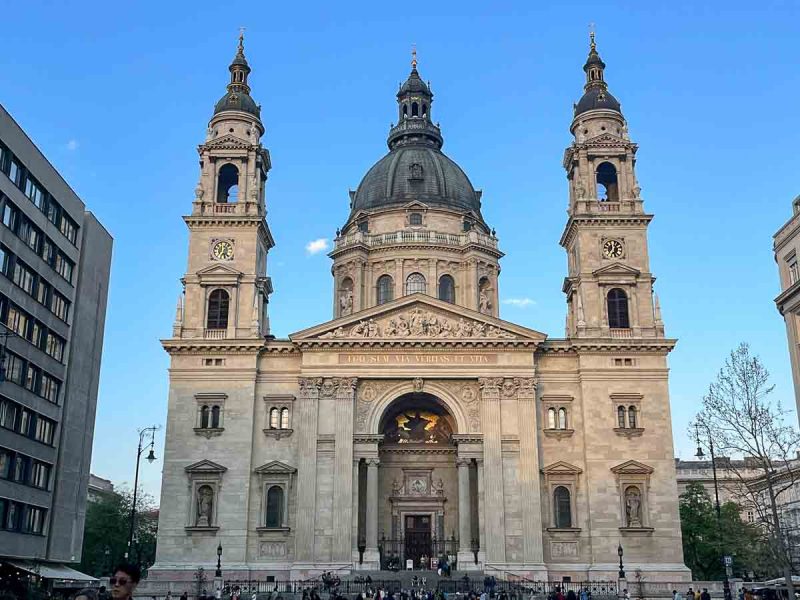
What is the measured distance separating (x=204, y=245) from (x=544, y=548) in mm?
27455

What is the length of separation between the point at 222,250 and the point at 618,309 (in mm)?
24992

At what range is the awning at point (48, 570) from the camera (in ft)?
140

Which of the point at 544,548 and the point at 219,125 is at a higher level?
the point at 219,125

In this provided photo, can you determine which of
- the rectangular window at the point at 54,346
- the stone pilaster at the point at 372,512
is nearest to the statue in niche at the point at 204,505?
the stone pilaster at the point at 372,512

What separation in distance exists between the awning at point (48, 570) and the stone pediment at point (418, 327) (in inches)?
683

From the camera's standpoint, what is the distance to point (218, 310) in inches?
2201

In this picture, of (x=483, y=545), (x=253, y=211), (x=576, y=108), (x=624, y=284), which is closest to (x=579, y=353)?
(x=624, y=284)

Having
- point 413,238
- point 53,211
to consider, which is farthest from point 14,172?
point 413,238

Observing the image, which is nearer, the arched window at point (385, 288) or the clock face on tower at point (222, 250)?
the clock face on tower at point (222, 250)

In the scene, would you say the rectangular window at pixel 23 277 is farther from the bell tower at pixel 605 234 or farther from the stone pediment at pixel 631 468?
the stone pediment at pixel 631 468

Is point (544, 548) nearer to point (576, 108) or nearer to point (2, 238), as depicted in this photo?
point (576, 108)

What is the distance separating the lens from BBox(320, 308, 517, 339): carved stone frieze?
2115 inches

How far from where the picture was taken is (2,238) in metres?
40.8

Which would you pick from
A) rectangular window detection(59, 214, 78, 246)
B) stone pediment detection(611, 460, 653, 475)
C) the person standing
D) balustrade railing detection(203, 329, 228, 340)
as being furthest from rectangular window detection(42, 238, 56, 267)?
the person standing
